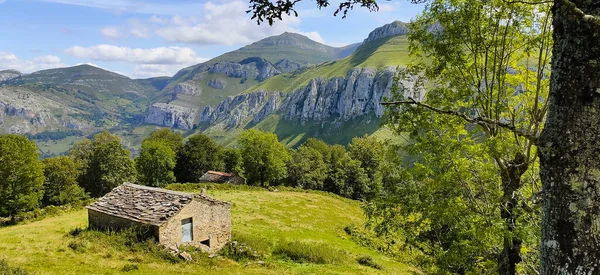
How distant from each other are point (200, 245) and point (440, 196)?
2222 centimetres

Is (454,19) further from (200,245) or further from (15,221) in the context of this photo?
(15,221)

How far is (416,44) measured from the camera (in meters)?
14.5

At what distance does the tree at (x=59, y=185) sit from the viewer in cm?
6525

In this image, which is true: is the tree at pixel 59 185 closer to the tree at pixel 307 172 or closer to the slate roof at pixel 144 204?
the slate roof at pixel 144 204

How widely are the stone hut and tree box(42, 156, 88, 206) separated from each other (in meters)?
43.7

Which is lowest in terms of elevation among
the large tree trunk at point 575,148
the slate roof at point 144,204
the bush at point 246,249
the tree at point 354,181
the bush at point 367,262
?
the tree at point 354,181

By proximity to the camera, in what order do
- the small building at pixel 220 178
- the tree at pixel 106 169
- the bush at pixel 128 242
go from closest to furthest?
the bush at pixel 128 242, the tree at pixel 106 169, the small building at pixel 220 178

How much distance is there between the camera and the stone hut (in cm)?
2684

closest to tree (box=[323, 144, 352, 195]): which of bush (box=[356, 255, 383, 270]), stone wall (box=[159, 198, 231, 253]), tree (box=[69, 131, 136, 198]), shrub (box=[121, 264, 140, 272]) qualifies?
tree (box=[69, 131, 136, 198])

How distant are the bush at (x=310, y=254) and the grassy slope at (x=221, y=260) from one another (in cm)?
114

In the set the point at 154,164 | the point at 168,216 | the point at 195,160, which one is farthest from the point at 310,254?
the point at 195,160

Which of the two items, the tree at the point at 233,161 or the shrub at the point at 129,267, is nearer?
the shrub at the point at 129,267

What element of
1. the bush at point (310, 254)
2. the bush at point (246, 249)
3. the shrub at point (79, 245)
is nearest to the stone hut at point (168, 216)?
the bush at point (246, 249)

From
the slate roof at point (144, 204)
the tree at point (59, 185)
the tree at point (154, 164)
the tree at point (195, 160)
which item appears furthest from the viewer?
the tree at point (195, 160)
